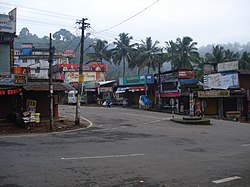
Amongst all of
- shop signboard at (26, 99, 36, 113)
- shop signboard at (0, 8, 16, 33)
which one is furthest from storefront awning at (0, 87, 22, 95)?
shop signboard at (0, 8, 16, 33)

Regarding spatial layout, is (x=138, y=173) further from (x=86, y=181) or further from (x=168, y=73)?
(x=168, y=73)

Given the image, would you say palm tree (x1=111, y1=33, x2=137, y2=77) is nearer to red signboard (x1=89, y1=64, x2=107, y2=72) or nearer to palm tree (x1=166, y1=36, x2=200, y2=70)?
red signboard (x1=89, y1=64, x2=107, y2=72)

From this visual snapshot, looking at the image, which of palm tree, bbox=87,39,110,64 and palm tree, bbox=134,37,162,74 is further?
palm tree, bbox=87,39,110,64

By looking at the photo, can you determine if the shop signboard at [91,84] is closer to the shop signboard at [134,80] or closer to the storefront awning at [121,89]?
the storefront awning at [121,89]

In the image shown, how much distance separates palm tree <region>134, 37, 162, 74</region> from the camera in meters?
58.2

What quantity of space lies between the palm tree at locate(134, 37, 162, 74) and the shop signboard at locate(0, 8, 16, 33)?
34060mm

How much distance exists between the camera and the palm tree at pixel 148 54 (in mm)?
58156

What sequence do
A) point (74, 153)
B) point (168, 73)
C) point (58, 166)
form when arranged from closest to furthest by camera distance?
point (58, 166)
point (74, 153)
point (168, 73)

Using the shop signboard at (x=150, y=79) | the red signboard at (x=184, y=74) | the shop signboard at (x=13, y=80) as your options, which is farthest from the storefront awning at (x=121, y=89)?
the shop signboard at (x=13, y=80)

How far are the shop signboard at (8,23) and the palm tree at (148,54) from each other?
3406 cm

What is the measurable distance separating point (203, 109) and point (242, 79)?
6.27 meters

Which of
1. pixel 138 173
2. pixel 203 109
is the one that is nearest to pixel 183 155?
pixel 138 173

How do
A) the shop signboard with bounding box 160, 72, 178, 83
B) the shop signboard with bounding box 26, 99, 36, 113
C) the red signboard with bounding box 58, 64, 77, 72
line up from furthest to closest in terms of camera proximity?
the red signboard with bounding box 58, 64, 77, 72
the shop signboard with bounding box 160, 72, 178, 83
the shop signboard with bounding box 26, 99, 36, 113

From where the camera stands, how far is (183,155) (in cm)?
1234
